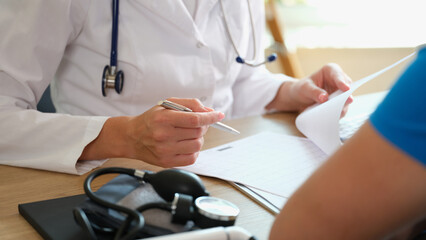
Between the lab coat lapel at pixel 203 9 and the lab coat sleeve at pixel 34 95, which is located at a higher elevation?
the lab coat lapel at pixel 203 9

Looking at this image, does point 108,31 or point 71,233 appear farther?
point 108,31

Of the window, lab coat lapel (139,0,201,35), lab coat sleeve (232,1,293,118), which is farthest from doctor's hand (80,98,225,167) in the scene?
the window

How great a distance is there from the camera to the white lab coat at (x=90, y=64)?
854 mm

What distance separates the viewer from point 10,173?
780 millimetres

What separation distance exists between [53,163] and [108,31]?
369 millimetres

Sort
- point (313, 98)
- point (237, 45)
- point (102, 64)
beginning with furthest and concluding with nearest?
point (237, 45) < point (313, 98) < point (102, 64)

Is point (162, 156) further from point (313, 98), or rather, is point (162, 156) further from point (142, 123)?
point (313, 98)

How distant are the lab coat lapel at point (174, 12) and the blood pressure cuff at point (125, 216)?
0.54 m

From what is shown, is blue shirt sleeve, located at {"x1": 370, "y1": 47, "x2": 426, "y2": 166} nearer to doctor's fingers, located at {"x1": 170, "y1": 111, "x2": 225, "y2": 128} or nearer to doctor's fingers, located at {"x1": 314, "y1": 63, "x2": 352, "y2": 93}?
doctor's fingers, located at {"x1": 170, "y1": 111, "x2": 225, "y2": 128}

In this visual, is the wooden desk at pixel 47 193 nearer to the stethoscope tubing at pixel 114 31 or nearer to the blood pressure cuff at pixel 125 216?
the blood pressure cuff at pixel 125 216

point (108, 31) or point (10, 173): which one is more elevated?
point (108, 31)

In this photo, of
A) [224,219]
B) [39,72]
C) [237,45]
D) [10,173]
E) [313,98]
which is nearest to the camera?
[224,219]

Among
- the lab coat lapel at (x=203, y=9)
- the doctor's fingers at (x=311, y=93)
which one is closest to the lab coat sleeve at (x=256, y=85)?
the doctor's fingers at (x=311, y=93)

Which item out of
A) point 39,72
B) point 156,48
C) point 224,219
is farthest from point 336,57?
point 224,219
